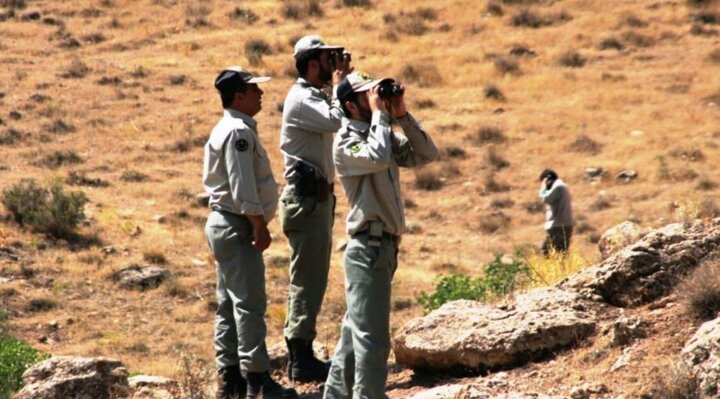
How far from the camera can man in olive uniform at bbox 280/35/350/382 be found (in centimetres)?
710

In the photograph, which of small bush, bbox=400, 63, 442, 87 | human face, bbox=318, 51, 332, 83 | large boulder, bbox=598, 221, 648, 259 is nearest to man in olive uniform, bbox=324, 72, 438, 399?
human face, bbox=318, 51, 332, 83

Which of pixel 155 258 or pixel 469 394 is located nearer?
pixel 469 394

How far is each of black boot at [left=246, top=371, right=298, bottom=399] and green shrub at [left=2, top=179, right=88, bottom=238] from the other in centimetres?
1323

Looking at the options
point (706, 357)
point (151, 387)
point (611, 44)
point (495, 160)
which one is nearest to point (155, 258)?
point (495, 160)

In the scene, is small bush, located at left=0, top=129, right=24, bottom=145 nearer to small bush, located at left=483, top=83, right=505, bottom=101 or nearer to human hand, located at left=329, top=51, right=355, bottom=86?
small bush, located at left=483, top=83, right=505, bottom=101

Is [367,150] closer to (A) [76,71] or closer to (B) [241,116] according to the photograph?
(B) [241,116]

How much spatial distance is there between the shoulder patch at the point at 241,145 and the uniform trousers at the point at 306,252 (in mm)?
539

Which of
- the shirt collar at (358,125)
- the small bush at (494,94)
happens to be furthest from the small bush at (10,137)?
the shirt collar at (358,125)

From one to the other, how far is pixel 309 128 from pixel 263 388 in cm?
147

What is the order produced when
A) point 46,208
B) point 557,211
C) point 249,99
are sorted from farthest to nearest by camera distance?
1. point 46,208
2. point 557,211
3. point 249,99

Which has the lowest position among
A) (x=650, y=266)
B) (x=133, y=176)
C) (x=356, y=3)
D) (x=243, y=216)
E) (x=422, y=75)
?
(x=133, y=176)

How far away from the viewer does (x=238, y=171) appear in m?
6.69

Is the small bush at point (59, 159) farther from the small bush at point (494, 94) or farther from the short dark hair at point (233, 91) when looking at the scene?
the short dark hair at point (233, 91)

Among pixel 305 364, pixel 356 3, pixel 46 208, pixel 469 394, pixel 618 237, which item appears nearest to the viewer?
pixel 469 394
